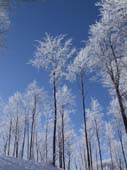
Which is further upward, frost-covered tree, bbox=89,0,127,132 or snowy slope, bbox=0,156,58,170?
A: frost-covered tree, bbox=89,0,127,132

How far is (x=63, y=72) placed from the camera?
24.4 metres

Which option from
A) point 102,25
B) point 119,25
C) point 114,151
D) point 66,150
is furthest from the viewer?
point 114,151

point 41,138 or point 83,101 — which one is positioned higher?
point 41,138

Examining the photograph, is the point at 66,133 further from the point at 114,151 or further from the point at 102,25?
the point at 102,25

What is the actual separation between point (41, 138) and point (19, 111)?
52.2 ft

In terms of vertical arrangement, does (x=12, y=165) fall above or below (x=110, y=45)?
below

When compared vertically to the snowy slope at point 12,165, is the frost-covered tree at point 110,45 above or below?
above

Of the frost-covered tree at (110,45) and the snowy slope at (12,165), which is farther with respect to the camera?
the frost-covered tree at (110,45)

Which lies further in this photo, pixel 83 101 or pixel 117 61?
pixel 83 101

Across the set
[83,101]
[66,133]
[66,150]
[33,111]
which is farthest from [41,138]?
[83,101]

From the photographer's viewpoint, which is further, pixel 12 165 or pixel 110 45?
→ pixel 110 45

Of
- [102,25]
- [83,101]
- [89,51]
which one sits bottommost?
[83,101]

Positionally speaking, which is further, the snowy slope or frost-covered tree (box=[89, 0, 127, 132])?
frost-covered tree (box=[89, 0, 127, 132])

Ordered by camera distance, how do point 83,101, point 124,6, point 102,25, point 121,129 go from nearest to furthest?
point 124,6, point 102,25, point 83,101, point 121,129
